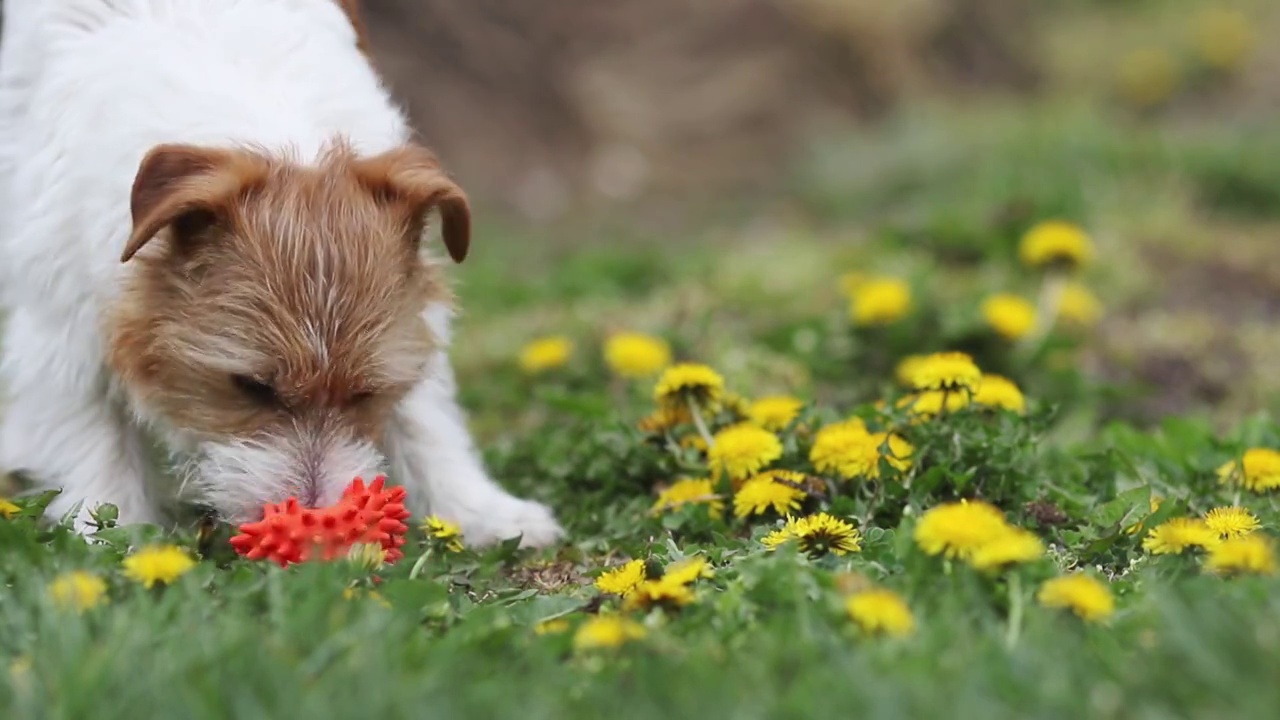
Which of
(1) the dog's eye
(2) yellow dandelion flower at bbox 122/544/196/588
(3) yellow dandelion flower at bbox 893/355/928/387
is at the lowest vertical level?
(2) yellow dandelion flower at bbox 122/544/196/588

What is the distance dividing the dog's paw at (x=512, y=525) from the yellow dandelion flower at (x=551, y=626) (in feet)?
3.33

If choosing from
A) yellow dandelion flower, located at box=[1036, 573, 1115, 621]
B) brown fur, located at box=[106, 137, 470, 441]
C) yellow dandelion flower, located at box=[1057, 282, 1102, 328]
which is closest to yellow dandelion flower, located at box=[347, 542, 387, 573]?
brown fur, located at box=[106, 137, 470, 441]

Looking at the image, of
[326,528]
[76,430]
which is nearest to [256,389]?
[326,528]

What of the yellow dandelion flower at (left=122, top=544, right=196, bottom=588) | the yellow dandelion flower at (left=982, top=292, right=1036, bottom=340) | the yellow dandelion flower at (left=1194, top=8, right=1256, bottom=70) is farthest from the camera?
the yellow dandelion flower at (left=1194, top=8, right=1256, bottom=70)

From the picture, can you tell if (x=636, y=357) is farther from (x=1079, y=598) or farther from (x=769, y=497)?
(x=1079, y=598)

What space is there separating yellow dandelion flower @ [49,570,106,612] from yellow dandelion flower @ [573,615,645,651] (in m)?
0.85

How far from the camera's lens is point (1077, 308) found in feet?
19.1

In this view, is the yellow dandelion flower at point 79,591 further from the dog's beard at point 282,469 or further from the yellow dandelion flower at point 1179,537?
the yellow dandelion flower at point 1179,537

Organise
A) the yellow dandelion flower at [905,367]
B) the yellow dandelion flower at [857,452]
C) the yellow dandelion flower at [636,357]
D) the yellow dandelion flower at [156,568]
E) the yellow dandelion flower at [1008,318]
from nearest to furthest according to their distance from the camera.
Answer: the yellow dandelion flower at [156,568]
the yellow dandelion flower at [857,452]
the yellow dandelion flower at [905,367]
the yellow dandelion flower at [636,357]
the yellow dandelion flower at [1008,318]

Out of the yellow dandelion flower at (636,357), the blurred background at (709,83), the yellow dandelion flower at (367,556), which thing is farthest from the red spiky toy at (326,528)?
the blurred background at (709,83)

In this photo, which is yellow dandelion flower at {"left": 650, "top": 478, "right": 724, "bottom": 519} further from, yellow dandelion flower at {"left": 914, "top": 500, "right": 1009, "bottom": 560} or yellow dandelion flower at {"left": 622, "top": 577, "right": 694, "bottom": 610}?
yellow dandelion flower at {"left": 914, "top": 500, "right": 1009, "bottom": 560}

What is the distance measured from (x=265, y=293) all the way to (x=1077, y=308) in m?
3.55

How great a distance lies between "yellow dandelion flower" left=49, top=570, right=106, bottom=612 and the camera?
2.61 m

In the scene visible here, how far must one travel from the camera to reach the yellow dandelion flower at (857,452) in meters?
3.59
